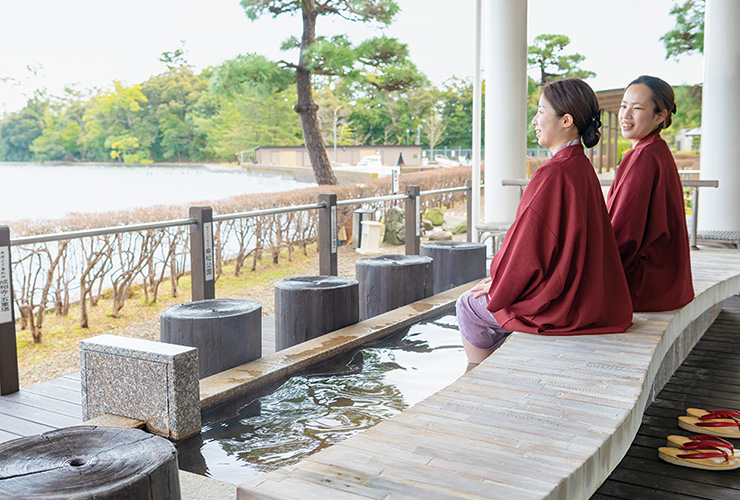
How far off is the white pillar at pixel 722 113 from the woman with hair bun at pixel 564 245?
4.82 m

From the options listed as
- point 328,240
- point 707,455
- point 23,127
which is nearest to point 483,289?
point 707,455

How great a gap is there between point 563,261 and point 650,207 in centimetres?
77

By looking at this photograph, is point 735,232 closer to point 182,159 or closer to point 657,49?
point 657,49

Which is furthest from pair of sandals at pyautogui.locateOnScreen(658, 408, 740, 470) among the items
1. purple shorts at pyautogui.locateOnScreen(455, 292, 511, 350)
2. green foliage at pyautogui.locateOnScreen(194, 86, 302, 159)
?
green foliage at pyautogui.locateOnScreen(194, 86, 302, 159)

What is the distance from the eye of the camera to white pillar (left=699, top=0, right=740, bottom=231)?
6723 mm

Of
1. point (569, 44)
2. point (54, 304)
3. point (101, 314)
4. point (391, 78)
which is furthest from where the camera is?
point (569, 44)

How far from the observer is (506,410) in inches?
80.0

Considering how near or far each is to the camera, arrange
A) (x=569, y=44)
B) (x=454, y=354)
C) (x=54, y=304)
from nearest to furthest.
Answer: (x=454, y=354) → (x=54, y=304) → (x=569, y=44)

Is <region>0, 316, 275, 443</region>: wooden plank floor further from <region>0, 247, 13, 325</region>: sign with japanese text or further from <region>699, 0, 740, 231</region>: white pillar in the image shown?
<region>699, 0, 740, 231</region>: white pillar

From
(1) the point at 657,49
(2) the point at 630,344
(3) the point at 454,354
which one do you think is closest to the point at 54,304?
(3) the point at 454,354

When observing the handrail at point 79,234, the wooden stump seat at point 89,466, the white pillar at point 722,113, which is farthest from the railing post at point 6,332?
the white pillar at point 722,113

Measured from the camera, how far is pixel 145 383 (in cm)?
279

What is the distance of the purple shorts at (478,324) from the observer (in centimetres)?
316

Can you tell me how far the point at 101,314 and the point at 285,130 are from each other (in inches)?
900
